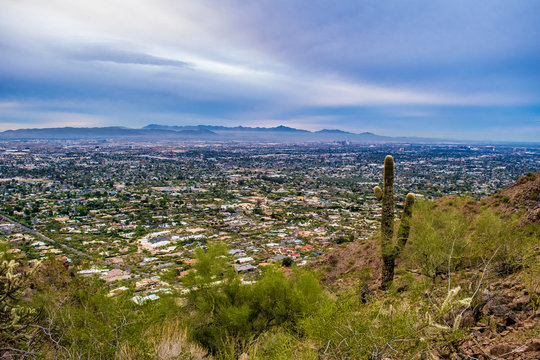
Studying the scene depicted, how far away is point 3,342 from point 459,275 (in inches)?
535

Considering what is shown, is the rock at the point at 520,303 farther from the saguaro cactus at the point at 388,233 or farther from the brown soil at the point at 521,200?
the brown soil at the point at 521,200

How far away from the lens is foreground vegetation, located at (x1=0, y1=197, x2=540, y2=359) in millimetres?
5055

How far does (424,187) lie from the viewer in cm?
6341

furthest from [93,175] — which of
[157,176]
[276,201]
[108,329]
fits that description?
[108,329]

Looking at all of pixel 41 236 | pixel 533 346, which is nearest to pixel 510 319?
pixel 533 346

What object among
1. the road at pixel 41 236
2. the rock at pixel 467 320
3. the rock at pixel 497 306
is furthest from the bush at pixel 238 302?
the road at pixel 41 236

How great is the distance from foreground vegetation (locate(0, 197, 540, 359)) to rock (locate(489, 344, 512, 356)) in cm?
46

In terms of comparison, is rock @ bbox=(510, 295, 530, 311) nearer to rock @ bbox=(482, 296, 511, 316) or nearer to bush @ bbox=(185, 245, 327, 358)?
rock @ bbox=(482, 296, 511, 316)

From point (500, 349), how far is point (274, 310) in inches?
252

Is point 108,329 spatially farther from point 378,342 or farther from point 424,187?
point 424,187

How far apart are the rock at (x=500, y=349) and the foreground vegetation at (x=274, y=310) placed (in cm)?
46

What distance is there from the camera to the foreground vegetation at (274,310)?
505cm

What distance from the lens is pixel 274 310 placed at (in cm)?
991

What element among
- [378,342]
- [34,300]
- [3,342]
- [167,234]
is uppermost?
[378,342]
